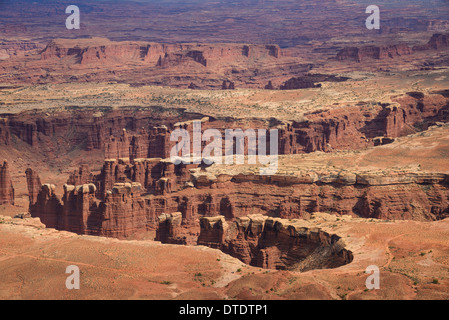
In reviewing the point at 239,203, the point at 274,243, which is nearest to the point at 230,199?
the point at 239,203

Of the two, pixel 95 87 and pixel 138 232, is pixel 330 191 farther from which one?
pixel 95 87

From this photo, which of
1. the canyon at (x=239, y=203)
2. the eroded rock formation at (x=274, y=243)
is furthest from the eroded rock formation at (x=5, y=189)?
the eroded rock formation at (x=274, y=243)

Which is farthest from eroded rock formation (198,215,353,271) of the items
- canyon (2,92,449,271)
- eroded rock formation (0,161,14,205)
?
eroded rock formation (0,161,14,205)

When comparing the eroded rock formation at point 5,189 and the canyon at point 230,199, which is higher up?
the canyon at point 230,199

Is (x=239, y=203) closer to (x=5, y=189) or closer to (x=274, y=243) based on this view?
(x=274, y=243)

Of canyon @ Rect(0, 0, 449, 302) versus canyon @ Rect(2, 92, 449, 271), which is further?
canyon @ Rect(2, 92, 449, 271)

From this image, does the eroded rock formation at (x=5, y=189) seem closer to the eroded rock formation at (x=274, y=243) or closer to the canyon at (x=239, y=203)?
the canyon at (x=239, y=203)

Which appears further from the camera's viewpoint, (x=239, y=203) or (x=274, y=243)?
(x=239, y=203)

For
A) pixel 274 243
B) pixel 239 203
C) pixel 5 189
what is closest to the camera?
pixel 274 243

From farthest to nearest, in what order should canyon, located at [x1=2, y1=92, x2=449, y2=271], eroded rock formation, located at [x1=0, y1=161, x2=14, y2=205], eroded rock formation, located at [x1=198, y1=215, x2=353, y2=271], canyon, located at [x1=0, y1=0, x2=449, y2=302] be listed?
eroded rock formation, located at [x1=0, y1=161, x2=14, y2=205] < canyon, located at [x1=2, y1=92, x2=449, y2=271] < eroded rock formation, located at [x1=198, y1=215, x2=353, y2=271] < canyon, located at [x1=0, y1=0, x2=449, y2=302]

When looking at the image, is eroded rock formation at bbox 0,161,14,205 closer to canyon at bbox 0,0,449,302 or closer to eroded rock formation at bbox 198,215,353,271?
canyon at bbox 0,0,449,302
